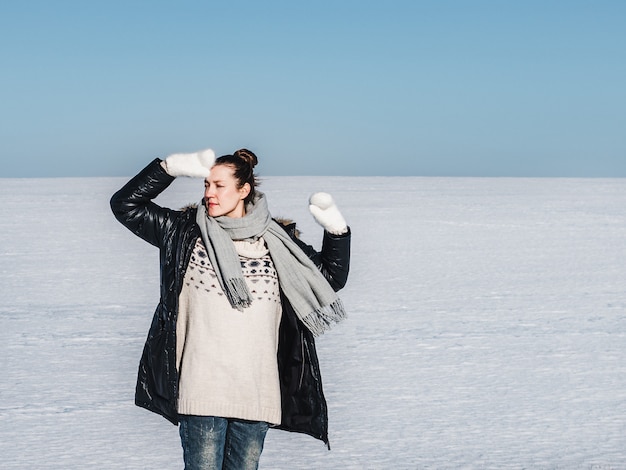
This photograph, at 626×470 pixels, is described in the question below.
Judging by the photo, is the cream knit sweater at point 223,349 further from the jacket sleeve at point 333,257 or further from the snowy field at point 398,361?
the snowy field at point 398,361

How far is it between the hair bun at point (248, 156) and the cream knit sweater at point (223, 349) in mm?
241

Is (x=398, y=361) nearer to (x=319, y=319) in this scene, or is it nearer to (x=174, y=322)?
(x=319, y=319)

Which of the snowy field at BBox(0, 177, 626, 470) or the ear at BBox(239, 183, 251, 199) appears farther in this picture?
the snowy field at BBox(0, 177, 626, 470)

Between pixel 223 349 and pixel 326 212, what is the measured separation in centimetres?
44

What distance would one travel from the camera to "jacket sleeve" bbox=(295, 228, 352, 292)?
2.57 m

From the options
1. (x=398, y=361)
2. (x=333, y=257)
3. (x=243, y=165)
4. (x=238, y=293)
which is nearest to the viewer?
(x=238, y=293)

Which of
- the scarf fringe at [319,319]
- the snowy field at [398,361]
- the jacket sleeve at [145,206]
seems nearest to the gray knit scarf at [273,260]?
the scarf fringe at [319,319]

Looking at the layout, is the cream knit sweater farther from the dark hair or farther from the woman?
the dark hair

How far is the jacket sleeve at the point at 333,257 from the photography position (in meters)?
2.57

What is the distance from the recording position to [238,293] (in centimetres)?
238

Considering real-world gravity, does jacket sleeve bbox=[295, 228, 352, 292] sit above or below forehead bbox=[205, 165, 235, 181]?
below

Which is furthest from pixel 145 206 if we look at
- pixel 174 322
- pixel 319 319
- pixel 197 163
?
pixel 319 319

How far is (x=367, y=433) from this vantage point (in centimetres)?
391

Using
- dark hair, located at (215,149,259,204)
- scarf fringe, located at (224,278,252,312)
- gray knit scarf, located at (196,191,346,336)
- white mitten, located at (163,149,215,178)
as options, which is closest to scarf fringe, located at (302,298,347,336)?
gray knit scarf, located at (196,191,346,336)
